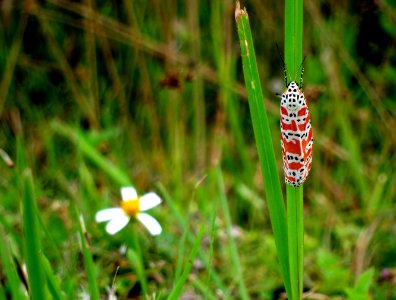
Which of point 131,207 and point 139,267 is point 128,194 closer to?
point 131,207

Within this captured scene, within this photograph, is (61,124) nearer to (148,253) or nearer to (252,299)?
(148,253)

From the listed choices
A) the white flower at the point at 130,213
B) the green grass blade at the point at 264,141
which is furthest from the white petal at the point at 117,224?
the green grass blade at the point at 264,141

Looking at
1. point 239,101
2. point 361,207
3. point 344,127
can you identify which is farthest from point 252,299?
point 239,101

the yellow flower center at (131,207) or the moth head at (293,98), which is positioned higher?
the yellow flower center at (131,207)

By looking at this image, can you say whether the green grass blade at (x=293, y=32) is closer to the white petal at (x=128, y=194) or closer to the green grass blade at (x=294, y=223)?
the green grass blade at (x=294, y=223)

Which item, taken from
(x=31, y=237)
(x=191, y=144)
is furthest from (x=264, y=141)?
(x=191, y=144)

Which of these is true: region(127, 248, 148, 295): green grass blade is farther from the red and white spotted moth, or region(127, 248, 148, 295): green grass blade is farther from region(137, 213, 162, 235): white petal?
the red and white spotted moth
